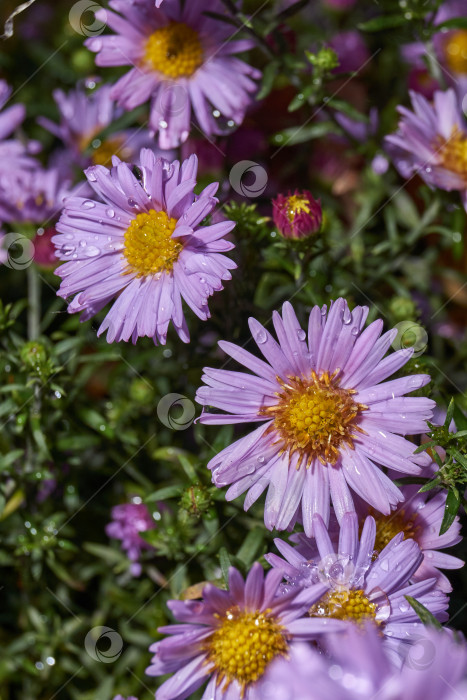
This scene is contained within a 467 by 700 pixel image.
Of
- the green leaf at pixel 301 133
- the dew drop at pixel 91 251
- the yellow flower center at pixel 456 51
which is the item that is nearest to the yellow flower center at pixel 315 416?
the dew drop at pixel 91 251

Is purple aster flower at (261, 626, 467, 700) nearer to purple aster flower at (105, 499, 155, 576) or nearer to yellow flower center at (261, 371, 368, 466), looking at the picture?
yellow flower center at (261, 371, 368, 466)

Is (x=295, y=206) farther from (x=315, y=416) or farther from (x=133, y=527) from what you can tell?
(x=133, y=527)

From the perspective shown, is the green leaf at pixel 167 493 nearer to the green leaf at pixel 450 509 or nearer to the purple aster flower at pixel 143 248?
Result: the purple aster flower at pixel 143 248

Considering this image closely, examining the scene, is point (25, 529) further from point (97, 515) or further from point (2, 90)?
point (2, 90)

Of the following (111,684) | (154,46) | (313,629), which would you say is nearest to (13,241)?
(154,46)

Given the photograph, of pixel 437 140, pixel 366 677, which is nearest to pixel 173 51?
pixel 437 140

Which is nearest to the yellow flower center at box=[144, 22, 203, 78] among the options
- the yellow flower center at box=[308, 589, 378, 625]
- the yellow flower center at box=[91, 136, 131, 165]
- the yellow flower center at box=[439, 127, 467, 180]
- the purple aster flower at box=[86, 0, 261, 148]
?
the purple aster flower at box=[86, 0, 261, 148]
